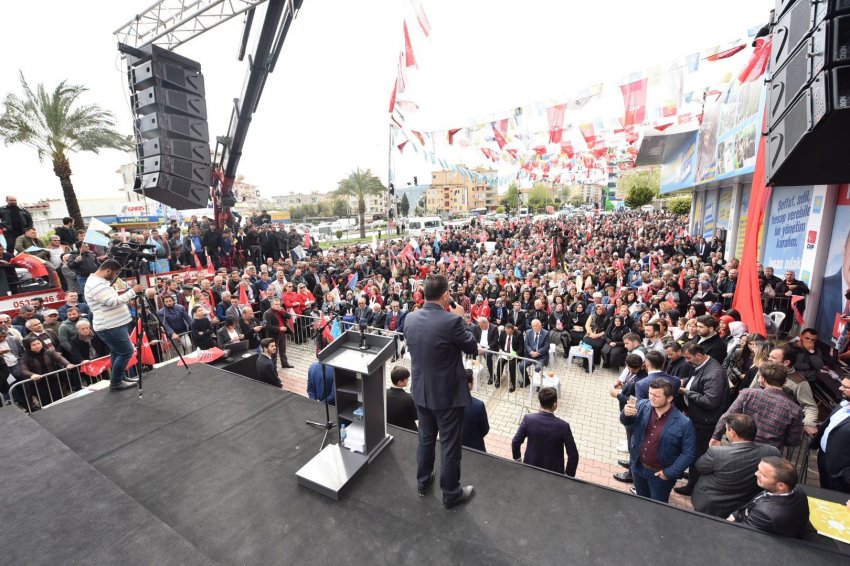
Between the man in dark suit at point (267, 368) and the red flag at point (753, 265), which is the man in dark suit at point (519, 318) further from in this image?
the man in dark suit at point (267, 368)

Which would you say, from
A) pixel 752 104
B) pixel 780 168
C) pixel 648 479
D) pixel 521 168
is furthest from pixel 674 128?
pixel 648 479

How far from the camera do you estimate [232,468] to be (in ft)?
10.9

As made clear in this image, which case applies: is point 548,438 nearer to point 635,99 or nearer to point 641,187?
point 635,99

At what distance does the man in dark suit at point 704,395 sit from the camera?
414cm

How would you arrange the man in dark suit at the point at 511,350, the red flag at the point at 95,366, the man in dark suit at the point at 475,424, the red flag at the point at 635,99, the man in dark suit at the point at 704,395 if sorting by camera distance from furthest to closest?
the red flag at the point at 635,99 < the man in dark suit at the point at 511,350 < the red flag at the point at 95,366 < the man in dark suit at the point at 704,395 < the man in dark suit at the point at 475,424

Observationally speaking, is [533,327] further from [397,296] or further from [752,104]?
[752,104]

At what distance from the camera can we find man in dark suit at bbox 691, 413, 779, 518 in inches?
120

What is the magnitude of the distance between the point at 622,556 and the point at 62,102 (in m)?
24.7

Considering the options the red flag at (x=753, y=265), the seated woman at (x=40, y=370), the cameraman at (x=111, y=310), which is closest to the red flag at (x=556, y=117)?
the red flag at (x=753, y=265)

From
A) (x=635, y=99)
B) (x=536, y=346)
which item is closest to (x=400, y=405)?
(x=536, y=346)

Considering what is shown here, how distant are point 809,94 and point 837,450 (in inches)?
125

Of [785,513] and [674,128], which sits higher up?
[674,128]

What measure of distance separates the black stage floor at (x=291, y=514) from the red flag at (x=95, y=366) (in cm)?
301

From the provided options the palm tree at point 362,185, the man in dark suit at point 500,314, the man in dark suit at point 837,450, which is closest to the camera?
the man in dark suit at point 837,450
